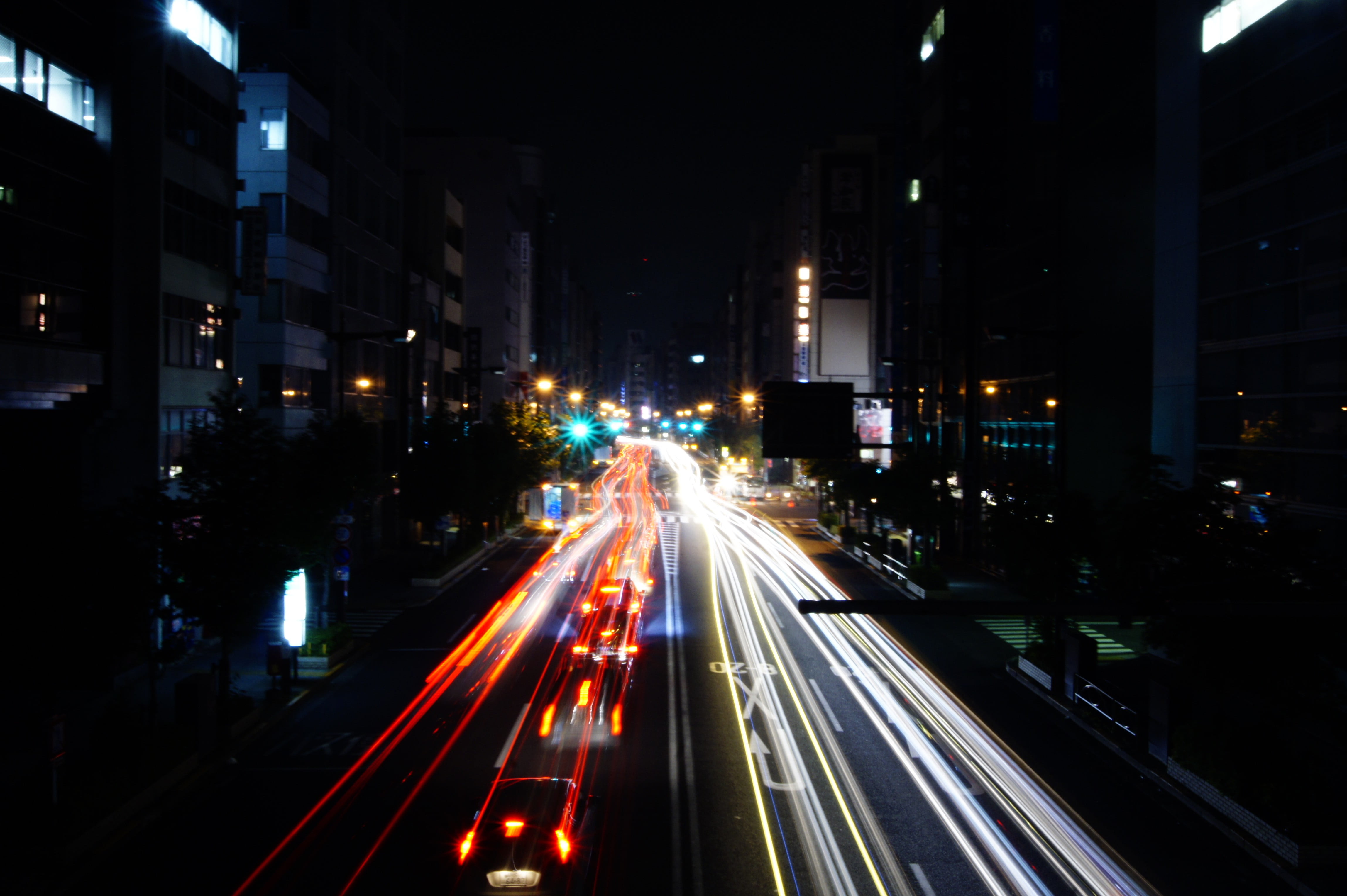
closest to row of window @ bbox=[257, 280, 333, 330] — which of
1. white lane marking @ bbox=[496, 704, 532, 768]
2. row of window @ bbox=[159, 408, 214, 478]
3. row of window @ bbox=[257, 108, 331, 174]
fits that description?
row of window @ bbox=[257, 108, 331, 174]

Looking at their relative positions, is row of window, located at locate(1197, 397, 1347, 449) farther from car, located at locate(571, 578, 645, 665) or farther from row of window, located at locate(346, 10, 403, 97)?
row of window, located at locate(346, 10, 403, 97)

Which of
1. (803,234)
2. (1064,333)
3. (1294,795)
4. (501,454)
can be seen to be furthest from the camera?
(803,234)

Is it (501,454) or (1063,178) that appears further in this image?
(501,454)

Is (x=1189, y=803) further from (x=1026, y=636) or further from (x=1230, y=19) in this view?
(x=1230, y=19)

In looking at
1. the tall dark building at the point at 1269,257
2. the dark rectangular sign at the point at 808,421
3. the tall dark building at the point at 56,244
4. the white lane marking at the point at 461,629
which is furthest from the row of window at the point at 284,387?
the tall dark building at the point at 1269,257

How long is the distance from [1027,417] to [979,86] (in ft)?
50.4

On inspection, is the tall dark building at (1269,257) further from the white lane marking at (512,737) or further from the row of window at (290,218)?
the row of window at (290,218)

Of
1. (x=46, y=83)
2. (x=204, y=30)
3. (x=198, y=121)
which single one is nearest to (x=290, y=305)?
(x=198, y=121)

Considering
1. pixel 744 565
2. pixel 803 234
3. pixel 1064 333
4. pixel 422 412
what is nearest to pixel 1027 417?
pixel 744 565

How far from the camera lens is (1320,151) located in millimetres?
20312

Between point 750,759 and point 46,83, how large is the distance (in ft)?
68.3

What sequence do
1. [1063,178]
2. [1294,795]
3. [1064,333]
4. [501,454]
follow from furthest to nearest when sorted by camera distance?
[501,454] → [1063,178] → [1064,333] → [1294,795]

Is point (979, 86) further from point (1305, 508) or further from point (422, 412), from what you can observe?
point (422, 412)

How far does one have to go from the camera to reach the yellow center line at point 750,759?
12.3 m
